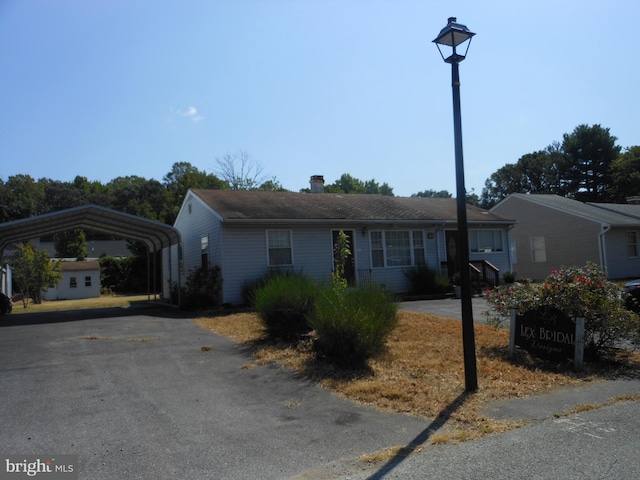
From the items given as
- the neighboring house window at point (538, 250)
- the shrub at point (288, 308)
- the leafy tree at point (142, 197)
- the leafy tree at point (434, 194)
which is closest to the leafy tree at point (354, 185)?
the leafy tree at point (434, 194)

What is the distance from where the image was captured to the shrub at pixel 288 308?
931 cm

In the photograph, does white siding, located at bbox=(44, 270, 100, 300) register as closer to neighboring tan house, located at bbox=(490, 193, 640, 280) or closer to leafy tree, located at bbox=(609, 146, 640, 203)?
neighboring tan house, located at bbox=(490, 193, 640, 280)

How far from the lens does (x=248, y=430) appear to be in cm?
488

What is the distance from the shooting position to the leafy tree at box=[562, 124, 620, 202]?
2201 inches

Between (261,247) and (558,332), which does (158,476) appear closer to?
(558,332)

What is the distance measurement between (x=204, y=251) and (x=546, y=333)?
13.4m

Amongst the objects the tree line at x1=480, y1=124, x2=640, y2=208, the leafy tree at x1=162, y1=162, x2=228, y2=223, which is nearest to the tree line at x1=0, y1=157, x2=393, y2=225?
the leafy tree at x1=162, y1=162, x2=228, y2=223

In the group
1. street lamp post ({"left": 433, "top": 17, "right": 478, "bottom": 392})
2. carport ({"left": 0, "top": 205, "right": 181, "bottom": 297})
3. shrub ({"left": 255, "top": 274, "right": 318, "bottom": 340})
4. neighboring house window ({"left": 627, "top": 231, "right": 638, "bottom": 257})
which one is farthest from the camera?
neighboring house window ({"left": 627, "top": 231, "right": 638, "bottom": 257})

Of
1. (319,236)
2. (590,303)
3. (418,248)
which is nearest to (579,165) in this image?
(418,248)

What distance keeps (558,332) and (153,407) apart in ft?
19.4

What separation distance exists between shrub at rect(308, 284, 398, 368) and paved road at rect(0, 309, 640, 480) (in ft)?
2.68

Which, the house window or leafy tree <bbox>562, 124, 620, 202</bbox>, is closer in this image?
the house window

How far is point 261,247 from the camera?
55.6ft

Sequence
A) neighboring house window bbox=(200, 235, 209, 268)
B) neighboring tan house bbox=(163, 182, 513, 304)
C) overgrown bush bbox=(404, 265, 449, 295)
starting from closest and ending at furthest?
neighboring tan house bbox=(163, 182, 513, 304) → neighboring house window bbox=(200, 235, 209, 268) → overgrown bush bbox=(404, 265, 449, 295)
